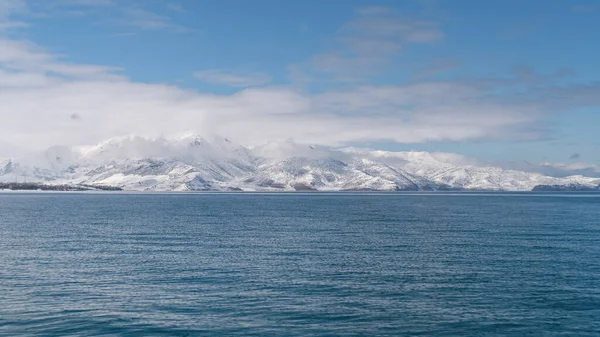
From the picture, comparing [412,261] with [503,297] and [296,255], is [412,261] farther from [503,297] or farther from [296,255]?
[503,297]

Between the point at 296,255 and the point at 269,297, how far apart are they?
27.0 metres

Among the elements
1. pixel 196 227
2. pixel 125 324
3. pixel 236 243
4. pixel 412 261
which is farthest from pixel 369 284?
pixel 196 227

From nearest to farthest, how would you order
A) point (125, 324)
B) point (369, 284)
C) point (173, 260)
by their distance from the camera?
point (125, 324) → point (369, 284) → point (173, 260)

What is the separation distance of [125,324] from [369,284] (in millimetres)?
26461

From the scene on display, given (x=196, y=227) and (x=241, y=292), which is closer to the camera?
(x=241, y=292)

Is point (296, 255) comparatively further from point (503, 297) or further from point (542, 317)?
point (542, 317)

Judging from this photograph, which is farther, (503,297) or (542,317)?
(503,297)

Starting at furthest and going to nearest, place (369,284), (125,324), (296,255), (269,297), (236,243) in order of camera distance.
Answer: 1. (236,243)
2. (296,255)
3. (369,284)
4. (269,297)
5. (125,324)

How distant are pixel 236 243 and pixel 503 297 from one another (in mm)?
51164

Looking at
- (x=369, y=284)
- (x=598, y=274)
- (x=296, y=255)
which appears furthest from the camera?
(x=296, y=255)

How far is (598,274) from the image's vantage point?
6525cm

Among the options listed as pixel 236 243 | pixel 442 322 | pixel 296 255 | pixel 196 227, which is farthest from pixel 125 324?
pixel 196 227

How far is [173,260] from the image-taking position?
7550 cm

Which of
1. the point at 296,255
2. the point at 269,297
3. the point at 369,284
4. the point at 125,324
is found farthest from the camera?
the point at 296,255
